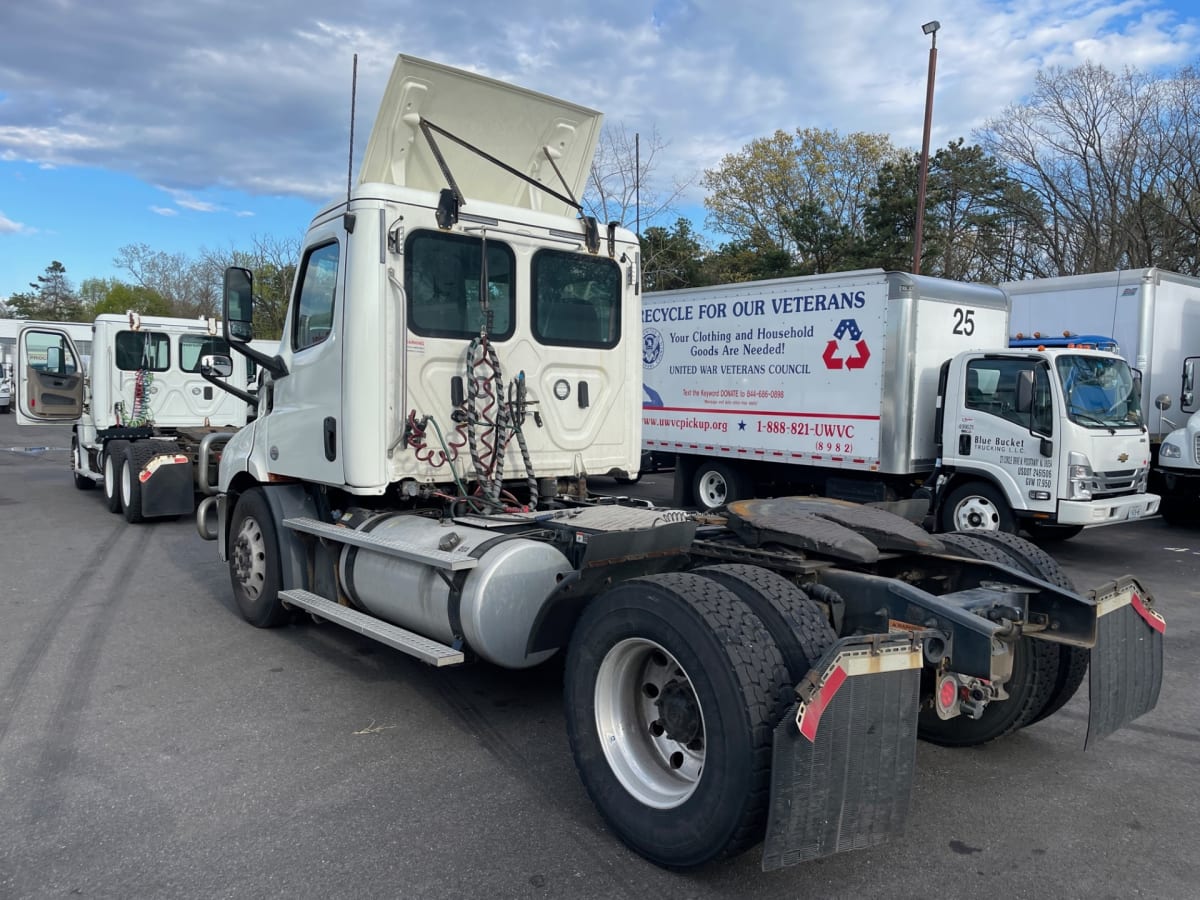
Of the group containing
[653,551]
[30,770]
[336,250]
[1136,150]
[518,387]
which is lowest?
[30,770]

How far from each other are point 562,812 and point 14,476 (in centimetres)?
1694

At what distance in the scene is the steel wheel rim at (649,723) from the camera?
3.37m

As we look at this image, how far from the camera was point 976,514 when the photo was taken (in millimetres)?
10008

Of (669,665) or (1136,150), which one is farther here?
(1136,150)

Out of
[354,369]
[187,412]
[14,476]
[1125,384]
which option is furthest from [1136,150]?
[14,476]

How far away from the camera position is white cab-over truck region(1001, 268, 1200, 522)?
1198 centimetres

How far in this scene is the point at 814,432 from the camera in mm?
11453

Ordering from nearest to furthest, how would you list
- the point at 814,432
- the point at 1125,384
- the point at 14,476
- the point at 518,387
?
1. the point at 518,387
2. the point at 1125,384
3. the point at 814,432
4. the point at 14,476

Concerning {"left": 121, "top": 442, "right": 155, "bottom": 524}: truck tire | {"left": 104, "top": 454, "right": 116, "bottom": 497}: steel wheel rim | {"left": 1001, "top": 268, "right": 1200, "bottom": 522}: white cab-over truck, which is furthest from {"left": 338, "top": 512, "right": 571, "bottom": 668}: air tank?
{"left": 1001, "top": 268, "right": 1200, "bottom": 522}: white cab-over truck

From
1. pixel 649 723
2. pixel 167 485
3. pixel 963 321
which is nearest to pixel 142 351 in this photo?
pixel 167 485

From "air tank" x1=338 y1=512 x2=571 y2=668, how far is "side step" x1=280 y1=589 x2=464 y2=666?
0.11m

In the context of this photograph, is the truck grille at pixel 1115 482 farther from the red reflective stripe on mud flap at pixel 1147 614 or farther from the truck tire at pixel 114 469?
the truck tire at pixel 114 469

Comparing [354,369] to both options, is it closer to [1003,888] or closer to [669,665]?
[669,665]

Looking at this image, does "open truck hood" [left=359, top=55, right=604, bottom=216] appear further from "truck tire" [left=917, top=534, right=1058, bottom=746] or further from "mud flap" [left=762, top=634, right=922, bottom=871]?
"mud flap" [left=762, top=634, right=922, bottom=871]
